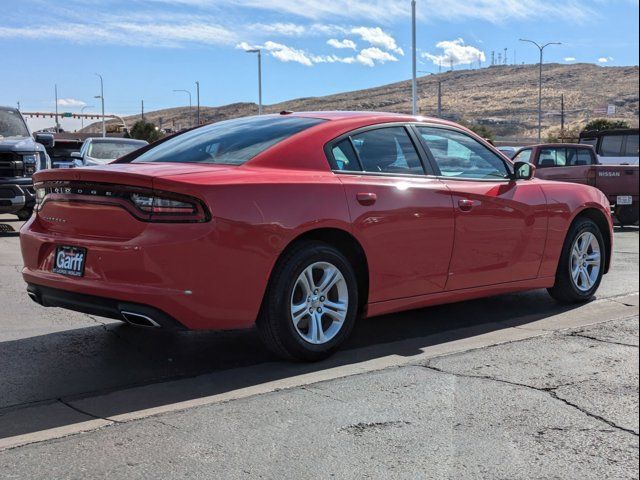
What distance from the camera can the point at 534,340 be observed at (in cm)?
536

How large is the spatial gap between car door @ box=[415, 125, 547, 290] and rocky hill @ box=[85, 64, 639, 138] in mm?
80375

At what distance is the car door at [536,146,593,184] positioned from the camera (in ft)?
47.8

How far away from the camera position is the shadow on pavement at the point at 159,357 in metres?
4.08

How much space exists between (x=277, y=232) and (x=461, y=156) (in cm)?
210

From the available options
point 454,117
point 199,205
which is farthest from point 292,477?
point 454,117

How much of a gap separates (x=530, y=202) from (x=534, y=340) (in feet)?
4.05

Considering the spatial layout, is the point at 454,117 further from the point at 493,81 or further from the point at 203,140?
the point at 203,140

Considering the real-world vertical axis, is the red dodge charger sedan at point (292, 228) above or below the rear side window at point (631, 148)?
below

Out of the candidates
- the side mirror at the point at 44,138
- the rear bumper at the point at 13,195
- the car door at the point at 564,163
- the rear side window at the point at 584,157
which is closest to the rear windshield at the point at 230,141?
the rear bumper at the point at 13,195

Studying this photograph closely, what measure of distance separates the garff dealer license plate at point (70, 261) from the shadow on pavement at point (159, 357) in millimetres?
632

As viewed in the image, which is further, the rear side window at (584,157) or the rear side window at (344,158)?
the rear side window at (584,157)

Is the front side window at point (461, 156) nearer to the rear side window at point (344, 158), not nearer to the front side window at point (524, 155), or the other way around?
the rear side window at point (344, 158)

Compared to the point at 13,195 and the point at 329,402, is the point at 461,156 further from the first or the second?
the point at 13,195

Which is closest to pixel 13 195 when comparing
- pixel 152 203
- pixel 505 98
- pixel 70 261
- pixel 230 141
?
pixel 230 141
